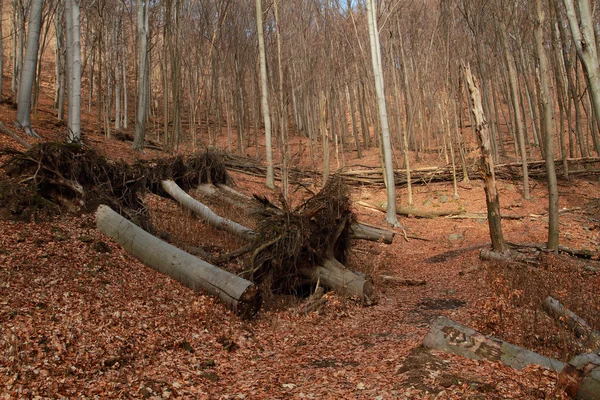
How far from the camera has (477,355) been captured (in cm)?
382

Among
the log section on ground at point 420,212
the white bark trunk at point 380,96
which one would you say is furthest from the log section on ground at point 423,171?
the white bark trunk at point 380,96

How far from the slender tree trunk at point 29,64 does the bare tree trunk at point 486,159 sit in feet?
36.6

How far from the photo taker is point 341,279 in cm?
680

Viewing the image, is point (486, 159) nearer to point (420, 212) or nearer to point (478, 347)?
point (478, 347)

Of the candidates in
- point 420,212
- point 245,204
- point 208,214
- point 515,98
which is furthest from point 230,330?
point 515,98

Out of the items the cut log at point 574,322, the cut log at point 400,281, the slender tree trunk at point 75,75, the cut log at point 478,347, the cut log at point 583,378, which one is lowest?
the cut log at point 400,281

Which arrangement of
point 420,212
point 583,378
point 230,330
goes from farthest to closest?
1. point 420,212
2. point 230,330
3. point 583,378

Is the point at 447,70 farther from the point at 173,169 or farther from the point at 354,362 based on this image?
the point at 354,362

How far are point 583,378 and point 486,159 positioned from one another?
6.83m

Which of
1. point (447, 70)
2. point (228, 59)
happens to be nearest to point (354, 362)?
point (447, 70)

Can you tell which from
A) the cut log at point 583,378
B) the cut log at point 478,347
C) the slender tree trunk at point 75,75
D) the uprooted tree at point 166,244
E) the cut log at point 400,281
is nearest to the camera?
the cut log at point 583,378

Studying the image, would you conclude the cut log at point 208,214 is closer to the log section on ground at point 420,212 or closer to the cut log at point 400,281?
the cut log at point 400,281

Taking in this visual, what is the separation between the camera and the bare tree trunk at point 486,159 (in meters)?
8.97

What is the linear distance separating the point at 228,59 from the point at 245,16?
2.81m
